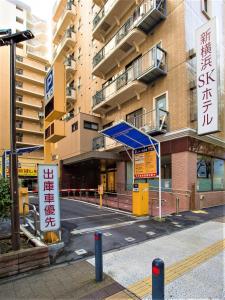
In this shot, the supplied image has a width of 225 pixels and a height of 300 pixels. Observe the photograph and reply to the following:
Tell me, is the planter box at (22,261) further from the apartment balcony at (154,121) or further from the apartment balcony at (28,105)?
the apartment balcony at (28,105)

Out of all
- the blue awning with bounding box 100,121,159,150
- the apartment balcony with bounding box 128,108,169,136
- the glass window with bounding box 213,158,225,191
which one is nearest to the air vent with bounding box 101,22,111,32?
the apartment balcony with bounding box 128,108,169,136

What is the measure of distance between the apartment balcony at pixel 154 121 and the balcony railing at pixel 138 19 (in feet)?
19.4

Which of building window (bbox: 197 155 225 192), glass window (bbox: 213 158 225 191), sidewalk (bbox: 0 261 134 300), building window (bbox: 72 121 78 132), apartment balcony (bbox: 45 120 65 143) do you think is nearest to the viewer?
sidewalk (bbox: 0 261 134 300)

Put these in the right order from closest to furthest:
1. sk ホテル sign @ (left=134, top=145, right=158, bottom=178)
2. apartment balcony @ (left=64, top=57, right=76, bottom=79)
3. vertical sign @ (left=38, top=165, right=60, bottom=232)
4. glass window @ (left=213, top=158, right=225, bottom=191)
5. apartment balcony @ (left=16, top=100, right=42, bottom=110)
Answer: vertical sign @ (left=38, top=165, right=60, bottom=232)
sk ホテル sign @ (left=134, top=145, right=158, bottom=178)
glass window @ (left=213, top=158, right=225, bottom=191)
apartment balcony @ (left=64, top=57, right=76, bottom=79)
apartment balcony @ (left=16, top=100, right=42, bottom=110)

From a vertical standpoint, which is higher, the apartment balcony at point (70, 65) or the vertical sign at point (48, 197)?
the apartment balcony at point (70, 65)

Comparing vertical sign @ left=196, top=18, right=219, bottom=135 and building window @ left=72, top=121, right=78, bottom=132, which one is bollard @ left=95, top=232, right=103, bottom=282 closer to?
vertical sign @ left=196, top=18, right=219, bottom=135

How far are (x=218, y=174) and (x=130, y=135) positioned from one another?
8499mm

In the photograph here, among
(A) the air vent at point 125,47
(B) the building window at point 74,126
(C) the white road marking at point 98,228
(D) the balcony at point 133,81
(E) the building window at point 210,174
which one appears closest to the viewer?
(C) the white road marking at point 98,228

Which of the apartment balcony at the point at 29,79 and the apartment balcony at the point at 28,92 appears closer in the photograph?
the apartment balcony at the point at 28,92

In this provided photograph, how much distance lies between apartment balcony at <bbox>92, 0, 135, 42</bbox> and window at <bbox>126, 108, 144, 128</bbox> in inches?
318

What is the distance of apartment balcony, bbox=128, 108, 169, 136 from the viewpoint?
13281 mm

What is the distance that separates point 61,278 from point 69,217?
5801 millimetres

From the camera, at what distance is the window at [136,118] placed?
15617mm

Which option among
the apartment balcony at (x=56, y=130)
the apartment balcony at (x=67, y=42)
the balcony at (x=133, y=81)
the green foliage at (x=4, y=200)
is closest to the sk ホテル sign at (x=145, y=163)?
the apartment balcony at (x=56, y=130)
